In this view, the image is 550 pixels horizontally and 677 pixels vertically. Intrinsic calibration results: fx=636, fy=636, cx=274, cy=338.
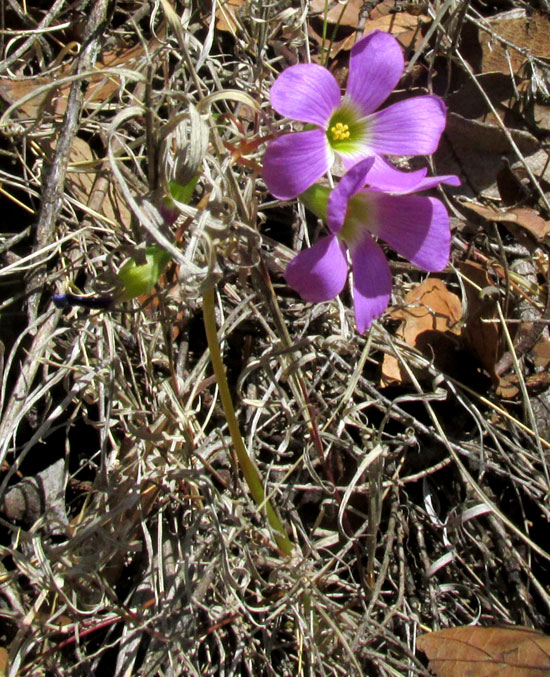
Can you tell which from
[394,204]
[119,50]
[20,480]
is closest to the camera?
[394,204]

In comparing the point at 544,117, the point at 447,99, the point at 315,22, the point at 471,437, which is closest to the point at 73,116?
the point at 315,22

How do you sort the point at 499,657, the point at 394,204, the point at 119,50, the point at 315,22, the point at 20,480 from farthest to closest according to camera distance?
the point at 315,22
the point at 119,50
the point at 20,480
the point at 499,657
the point at 394,204

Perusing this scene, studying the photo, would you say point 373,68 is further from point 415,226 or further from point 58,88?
point 58,88

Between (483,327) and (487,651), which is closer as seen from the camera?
(487,651)

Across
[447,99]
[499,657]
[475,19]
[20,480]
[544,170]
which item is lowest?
[499,657]

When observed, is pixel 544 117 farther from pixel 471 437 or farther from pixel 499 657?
pixel 499 657

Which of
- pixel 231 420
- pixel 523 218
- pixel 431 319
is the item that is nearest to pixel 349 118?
pixel 231 420

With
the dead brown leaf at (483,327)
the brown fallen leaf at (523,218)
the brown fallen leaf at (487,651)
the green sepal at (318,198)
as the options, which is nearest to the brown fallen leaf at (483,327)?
the dead brown leaf at (483,327)

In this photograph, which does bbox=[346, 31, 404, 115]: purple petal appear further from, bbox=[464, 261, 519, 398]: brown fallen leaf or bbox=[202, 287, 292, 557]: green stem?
bbox=[464, 261, 519, 398]: brown fallen leaf
